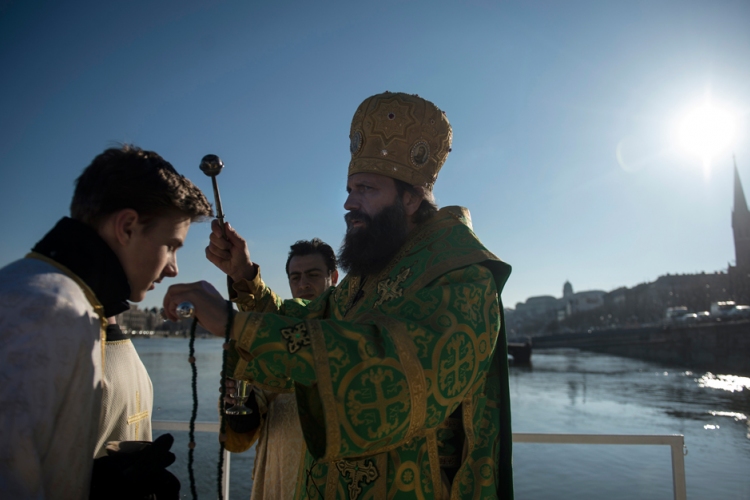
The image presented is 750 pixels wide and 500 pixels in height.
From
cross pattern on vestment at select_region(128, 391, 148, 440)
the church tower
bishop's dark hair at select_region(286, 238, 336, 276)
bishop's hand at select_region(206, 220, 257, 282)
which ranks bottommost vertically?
cross pattern on vestment at select_region(128, 391, 148, 440)

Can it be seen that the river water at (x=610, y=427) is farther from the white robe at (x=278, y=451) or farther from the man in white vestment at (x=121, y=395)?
the man in white vestment at (x=121, y=395)

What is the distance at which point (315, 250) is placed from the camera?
4855mm

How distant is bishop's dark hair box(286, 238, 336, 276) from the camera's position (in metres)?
4.84

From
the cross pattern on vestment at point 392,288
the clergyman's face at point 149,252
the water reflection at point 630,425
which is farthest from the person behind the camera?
the water reflection at point 630,425

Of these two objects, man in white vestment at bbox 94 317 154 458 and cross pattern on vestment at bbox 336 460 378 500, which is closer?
man in white vestment at bbox 94 317 154 458

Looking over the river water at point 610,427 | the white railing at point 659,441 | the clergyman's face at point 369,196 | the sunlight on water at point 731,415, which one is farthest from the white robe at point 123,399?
the sunlight on water at point 731,415

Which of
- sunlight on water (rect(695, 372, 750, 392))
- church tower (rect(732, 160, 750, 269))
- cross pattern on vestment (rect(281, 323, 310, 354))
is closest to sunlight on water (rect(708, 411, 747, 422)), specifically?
sunlight on water (rect(695, 372, 750, 392))

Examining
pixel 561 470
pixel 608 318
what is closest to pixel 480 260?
pixel 561 470

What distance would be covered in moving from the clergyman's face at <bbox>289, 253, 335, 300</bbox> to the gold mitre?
1.90 meters

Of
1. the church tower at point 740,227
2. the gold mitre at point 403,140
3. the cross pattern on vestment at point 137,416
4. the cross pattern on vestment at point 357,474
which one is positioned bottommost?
the cross pattern on vestment at point 357,474

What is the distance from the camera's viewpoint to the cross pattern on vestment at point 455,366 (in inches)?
69.2

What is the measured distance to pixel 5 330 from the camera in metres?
1.32

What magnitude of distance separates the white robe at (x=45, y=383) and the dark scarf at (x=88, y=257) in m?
0.06

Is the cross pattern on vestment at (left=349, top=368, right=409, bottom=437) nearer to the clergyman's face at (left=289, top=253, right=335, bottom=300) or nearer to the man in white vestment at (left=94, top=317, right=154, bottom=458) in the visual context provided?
the man in white vestment at (left=94, top=317, right=154, bottom=458)
